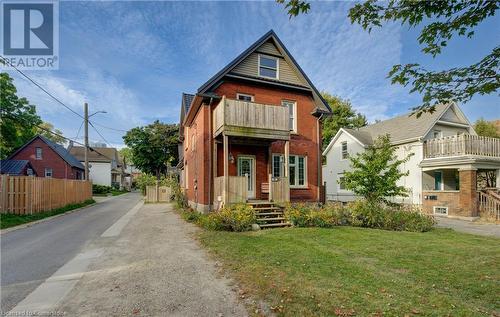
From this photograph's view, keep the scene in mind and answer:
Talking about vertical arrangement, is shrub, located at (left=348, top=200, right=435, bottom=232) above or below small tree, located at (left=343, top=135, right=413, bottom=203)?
below

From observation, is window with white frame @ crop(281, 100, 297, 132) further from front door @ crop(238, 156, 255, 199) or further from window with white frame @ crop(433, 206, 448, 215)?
window with white frame @ crop(433, 206, 448, 215)

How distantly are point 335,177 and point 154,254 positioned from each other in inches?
894

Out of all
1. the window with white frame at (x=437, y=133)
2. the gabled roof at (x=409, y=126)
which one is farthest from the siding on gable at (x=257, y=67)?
the window with white frame at (x=437, y=133)

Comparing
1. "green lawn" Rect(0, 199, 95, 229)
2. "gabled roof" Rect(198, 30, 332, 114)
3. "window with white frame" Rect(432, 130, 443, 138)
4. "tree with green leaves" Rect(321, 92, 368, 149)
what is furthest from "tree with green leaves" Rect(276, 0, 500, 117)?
"tree with green leaves" Rect(321, 92, 368, 149)

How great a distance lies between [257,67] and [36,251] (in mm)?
12686

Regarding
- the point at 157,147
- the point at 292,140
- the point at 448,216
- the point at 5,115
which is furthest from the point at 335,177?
the point at 5,115

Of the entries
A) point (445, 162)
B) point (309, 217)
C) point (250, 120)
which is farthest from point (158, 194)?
point (445, 162)

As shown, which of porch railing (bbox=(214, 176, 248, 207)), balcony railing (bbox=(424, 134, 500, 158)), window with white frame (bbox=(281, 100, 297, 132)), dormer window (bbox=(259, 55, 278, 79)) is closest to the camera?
porch railing (bbox=(214, 176, 248, 207))

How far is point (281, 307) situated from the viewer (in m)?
4.05

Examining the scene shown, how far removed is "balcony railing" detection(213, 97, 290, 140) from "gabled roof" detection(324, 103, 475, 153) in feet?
34.7

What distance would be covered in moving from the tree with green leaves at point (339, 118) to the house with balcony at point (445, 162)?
450 inches

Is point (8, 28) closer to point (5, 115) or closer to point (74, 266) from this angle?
point (74, 266)

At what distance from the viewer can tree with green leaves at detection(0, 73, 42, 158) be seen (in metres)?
26.6

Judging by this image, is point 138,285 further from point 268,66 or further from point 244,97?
point 268,66
